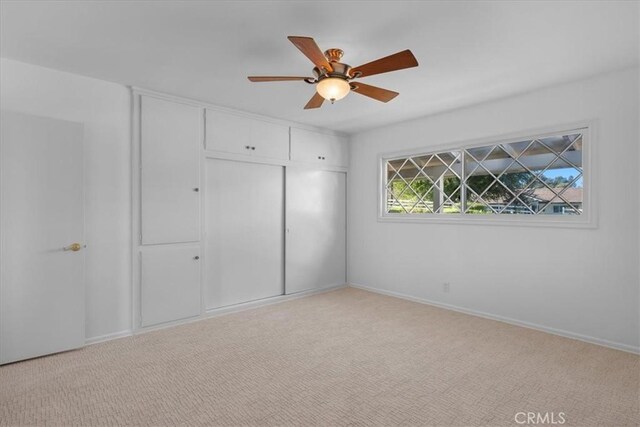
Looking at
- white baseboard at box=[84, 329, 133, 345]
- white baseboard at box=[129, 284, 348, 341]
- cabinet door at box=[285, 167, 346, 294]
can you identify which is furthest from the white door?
cabinet door at box=[285, 167, 346, 294]

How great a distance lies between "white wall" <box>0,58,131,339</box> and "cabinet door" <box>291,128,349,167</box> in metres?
2.10

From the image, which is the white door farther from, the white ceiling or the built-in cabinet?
the white ceiling

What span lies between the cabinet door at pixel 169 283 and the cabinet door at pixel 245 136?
1.24m

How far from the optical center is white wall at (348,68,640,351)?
3.03 metres

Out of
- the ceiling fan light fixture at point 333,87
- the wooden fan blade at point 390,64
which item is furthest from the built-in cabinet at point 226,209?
the wooden fan blade at point 390,64

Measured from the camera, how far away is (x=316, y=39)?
248cm

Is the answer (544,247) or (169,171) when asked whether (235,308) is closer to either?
(169,171)

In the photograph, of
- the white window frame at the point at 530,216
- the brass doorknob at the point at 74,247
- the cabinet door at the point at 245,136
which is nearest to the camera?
the brass doorknob at the point at 74,247

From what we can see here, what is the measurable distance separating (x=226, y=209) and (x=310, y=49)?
2.49m

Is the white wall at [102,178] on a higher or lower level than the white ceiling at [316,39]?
lower

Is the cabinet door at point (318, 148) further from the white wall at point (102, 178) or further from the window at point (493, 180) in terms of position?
the white wall at point (102, 178)

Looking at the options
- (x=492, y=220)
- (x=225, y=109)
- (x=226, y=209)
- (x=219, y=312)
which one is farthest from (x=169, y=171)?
(x=492, y=220)

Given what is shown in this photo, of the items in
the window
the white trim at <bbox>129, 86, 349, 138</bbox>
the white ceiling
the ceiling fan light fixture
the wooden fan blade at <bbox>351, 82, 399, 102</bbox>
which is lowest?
the window

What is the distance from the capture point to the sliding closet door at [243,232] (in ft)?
13.3
